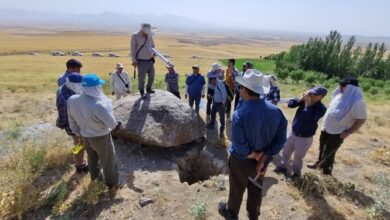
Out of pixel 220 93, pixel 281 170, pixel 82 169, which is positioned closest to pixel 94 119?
pixel 82 169

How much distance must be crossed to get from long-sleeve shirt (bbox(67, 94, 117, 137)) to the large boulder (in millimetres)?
2353

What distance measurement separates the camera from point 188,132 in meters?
8.11

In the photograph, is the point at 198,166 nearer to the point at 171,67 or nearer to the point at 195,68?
the point at 195,68

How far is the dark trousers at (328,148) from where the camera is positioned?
6336 millimetres

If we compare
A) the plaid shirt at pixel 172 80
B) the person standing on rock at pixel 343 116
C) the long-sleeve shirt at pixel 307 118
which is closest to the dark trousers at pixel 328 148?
the person standing on rock at pixel 343 116

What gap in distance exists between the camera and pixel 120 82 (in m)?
9.84

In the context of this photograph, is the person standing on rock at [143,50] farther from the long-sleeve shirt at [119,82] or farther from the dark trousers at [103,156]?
the dark trousers at [103,156]

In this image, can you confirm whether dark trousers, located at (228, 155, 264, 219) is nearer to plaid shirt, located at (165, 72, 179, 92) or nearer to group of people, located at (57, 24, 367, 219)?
group of people, located at (57, 24, 367, 219)

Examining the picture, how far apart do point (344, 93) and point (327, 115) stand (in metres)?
0.54

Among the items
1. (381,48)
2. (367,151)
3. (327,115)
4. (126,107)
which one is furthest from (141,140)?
(381,48)

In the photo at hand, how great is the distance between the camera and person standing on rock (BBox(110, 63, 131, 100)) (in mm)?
9725

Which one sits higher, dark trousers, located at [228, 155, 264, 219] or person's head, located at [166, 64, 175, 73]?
person's head, located at [166, 64, 175, 73]

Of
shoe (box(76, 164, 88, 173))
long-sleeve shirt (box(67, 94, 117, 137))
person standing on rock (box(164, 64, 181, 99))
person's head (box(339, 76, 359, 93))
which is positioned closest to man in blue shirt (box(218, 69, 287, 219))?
long-sleeve shirt (box(67, 94, 117, 137))

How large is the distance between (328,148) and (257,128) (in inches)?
116
